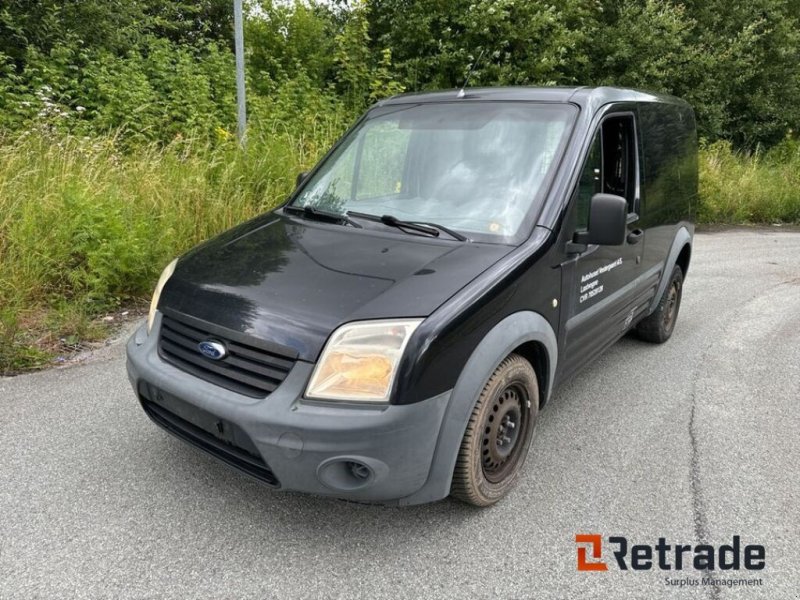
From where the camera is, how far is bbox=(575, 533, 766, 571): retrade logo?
2.47 m

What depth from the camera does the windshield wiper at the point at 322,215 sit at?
320cm

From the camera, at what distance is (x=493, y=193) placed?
3.04 metres

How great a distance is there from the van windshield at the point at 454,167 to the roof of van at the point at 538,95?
0.22 feet

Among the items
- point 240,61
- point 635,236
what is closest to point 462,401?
point 635,236

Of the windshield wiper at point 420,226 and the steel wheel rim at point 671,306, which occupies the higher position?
the windshield wiper at point 420,226

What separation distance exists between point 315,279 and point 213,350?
50 centimetres

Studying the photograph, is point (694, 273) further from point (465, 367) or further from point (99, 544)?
point (99, 544)

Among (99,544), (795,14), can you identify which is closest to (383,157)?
(99,544)

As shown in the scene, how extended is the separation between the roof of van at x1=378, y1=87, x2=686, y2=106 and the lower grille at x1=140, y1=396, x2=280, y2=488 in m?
2.27

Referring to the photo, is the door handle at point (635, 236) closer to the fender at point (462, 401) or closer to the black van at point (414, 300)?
the black van at point (414, 300)

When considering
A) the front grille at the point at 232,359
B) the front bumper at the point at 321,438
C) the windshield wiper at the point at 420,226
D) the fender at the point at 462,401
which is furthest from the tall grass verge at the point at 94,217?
the fender at the point at 462,401

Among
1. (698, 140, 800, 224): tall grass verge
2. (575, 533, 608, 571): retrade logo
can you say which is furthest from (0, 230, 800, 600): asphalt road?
(698, 140, 800, 224): tall grass verge

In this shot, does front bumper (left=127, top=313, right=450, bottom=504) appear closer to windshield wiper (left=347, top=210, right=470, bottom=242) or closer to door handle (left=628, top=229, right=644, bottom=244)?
windshield wiper (left=347, top=210, right=470, bottom=242)

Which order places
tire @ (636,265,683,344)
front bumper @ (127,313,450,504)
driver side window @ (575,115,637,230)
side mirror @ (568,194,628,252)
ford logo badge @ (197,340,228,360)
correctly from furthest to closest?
1. tire @ (636,265,683,344)
2. driver side window @ (575,115,637,230)
3. side mirror @ (568,194,628,252)
4. ford logo badge @ (197,340,228,360)
5. front bumper @ (127,313,450,504)
